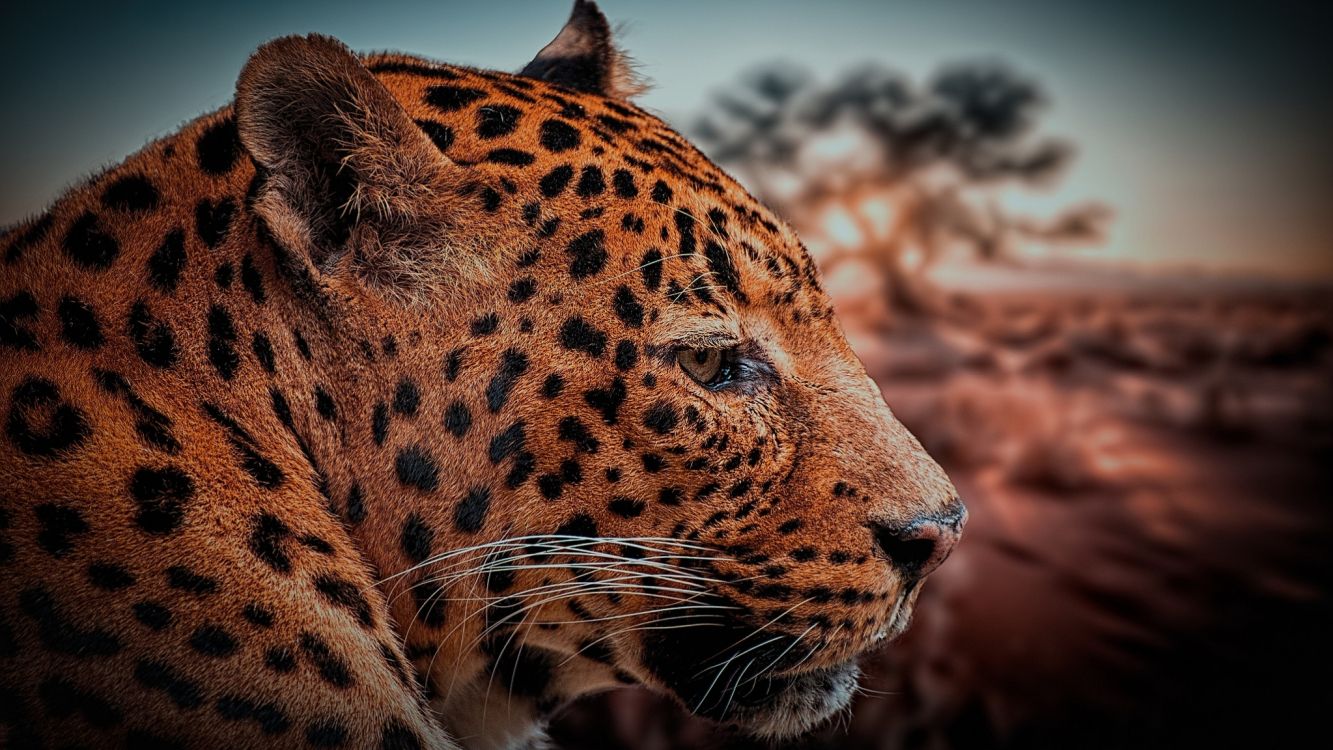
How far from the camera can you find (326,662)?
1401 millimetres

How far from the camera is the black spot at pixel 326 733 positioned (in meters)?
1.36

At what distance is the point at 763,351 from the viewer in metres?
1.63

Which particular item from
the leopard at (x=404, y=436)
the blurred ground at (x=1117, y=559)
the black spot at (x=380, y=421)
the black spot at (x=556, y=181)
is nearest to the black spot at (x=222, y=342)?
the leopard at (x=404, y=436)

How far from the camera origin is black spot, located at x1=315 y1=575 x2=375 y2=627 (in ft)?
4.69

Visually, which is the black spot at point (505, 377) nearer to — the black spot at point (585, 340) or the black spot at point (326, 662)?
the black spot at point (585, 340)

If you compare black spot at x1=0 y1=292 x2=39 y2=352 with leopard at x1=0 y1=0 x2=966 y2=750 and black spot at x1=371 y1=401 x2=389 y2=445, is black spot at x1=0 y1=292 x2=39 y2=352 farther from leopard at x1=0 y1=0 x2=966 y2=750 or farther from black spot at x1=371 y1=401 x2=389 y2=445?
black spot at x1=371 y1=401 x2=389 y2=445

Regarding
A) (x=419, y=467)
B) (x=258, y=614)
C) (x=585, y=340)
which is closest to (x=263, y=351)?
(x=419, y=467)

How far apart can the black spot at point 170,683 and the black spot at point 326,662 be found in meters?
0.15

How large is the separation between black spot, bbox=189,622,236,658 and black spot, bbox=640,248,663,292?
834 mm

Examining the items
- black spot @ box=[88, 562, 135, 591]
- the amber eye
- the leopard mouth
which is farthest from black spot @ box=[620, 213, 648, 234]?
black spot @ box=[88, 562, 135, 591]

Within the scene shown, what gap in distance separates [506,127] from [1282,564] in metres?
3.54

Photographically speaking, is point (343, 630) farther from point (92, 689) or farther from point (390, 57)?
point (390, 57)

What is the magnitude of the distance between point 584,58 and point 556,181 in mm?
696

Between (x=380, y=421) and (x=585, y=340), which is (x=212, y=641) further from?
(x=585, y=340)
